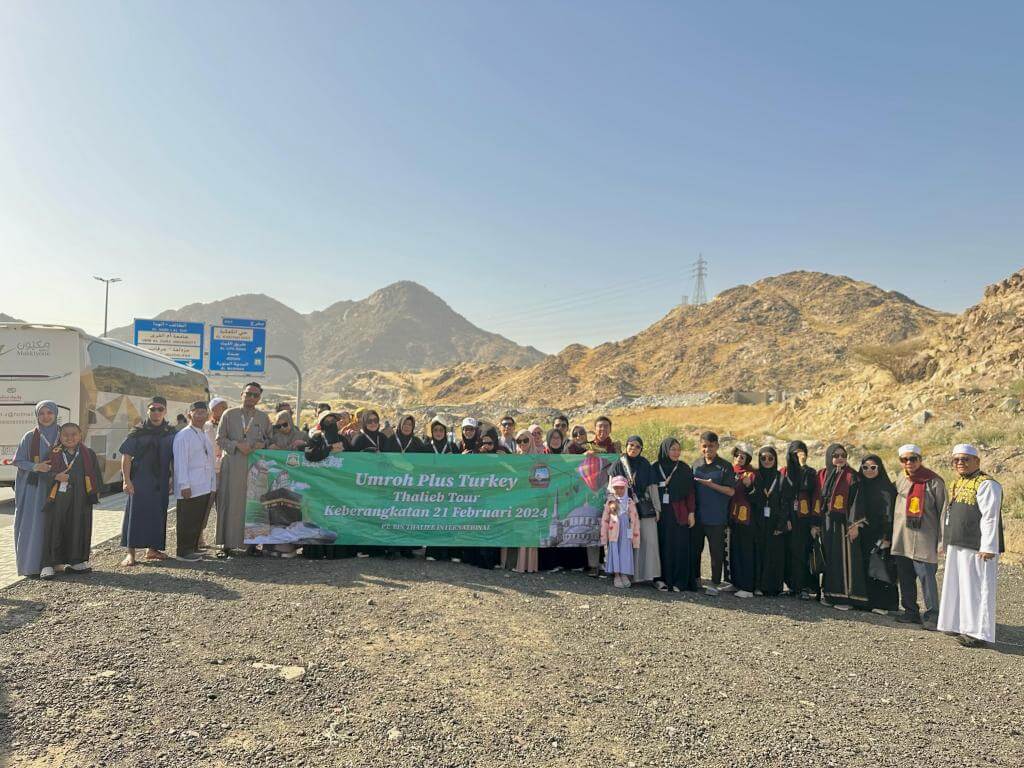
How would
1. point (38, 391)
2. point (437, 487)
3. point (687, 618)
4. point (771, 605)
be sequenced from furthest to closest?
point (38, 391) → point (437, 487) → point (771, 605) → point (687, 618)

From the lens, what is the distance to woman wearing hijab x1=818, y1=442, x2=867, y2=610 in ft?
22.2

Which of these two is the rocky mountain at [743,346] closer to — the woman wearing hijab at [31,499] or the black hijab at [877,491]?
the black hijab at [877,491]

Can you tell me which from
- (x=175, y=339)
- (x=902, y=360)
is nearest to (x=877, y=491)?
(x=175, y=339)

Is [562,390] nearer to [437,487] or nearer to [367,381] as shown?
[367,381]

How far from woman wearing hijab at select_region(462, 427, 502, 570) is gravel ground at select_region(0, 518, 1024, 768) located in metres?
0.90

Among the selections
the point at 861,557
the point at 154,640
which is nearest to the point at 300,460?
the point at 154,640

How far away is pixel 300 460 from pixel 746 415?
43.0m

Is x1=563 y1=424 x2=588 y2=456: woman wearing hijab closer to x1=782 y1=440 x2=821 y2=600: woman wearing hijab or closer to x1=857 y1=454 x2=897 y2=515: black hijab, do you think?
x1=782 y1=440 x2=821 y2=600: woman wearing hijab

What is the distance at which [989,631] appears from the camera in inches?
219

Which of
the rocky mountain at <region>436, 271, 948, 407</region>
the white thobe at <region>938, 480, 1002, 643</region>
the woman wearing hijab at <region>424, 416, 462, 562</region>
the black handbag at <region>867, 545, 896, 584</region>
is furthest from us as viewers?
the rocky mountain at <region>436, 271, 948, 407</region>

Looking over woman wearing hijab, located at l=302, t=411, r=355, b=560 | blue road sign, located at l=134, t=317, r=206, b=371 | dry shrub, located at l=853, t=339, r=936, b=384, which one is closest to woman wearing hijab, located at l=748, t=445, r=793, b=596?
woman wearing hijab, located at l=302, t=411, r=355, b=560

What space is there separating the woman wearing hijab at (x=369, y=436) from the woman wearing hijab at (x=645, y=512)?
10.3 feet

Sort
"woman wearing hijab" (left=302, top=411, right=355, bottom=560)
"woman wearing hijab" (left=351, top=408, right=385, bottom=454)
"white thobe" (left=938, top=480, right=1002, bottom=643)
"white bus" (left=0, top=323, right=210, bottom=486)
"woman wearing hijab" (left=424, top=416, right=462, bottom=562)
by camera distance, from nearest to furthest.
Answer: "white thobe" (left=938, top=480, right=1002, bottom=643), "woman wearing hijab" (left=302, top=411, right=355, bottom=560), "woman wearing hijab" (left=424, top=416, right=462, bottom=562), "woman wearing hijab" (left=351, top=408, right=385, bottom=454), "white bus" (left=0, top=323, right=210, bottom=486)

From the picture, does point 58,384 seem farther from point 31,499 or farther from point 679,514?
point 679,514
